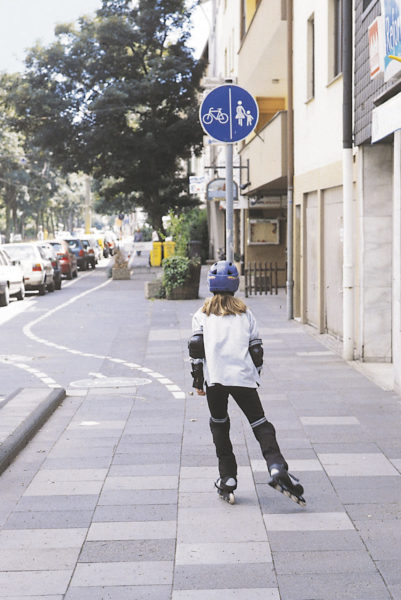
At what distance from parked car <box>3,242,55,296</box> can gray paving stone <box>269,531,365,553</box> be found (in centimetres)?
2399

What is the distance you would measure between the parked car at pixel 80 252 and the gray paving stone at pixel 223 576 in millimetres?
41106

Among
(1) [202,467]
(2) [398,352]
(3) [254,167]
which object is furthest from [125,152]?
(1) [202,467]

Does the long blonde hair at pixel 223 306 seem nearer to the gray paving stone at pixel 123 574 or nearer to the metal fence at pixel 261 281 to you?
the gray paving stone at pixel 123 574

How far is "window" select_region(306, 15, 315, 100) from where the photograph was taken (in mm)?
16922

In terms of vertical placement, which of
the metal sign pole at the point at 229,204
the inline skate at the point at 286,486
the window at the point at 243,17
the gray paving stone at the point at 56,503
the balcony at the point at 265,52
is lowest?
the gray paving stone at the point at 56,503

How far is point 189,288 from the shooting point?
79.2 feet

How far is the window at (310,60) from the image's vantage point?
16.9 metres

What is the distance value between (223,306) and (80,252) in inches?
1578

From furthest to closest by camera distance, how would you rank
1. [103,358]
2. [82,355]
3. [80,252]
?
[80,252], [82,355], [103,358]

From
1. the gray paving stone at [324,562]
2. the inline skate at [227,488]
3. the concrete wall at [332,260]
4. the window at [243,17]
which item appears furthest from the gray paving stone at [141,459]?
the window at [243,17]

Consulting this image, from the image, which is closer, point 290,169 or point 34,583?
point 34,583

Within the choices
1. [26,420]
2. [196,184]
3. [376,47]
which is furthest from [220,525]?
[196,184]

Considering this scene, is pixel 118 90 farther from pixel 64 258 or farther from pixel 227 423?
pixel 227 423

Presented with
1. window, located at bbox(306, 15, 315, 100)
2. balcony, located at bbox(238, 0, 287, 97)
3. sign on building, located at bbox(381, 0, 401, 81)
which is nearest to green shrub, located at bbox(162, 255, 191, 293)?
balcony, located at bbox(238, 0, 287, 97)
